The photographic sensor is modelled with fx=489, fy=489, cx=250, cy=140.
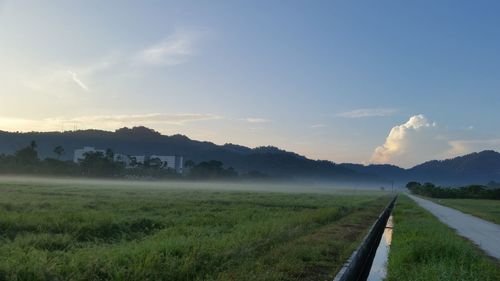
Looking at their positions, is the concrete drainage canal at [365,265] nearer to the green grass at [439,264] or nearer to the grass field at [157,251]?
the grass field at [157,251]

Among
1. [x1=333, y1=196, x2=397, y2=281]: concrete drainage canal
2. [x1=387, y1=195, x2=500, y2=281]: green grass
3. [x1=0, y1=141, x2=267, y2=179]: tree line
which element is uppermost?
[x1=0, y1=141, x2=267, y2=179]: tree line

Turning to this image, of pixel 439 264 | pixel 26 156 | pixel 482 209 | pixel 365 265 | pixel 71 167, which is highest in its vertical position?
pixel 26 156

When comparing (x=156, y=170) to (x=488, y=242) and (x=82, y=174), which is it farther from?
(x=488, y=242)

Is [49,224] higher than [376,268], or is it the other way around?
[49,224]

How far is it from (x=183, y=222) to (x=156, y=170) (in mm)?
152983

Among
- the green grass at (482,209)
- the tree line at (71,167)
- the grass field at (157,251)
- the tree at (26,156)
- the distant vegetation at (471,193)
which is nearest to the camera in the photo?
the grass field at (157,251)

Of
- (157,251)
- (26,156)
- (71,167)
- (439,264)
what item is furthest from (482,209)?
(26,156)

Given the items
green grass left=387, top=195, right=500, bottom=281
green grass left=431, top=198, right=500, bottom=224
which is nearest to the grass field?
green grass left=387, top=195, right=500, bottom=281

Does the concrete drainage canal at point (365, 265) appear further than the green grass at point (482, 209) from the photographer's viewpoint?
No

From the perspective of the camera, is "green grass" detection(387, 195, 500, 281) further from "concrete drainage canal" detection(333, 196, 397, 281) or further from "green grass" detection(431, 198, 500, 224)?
"green grass" detection(431, 198, 500, 224)

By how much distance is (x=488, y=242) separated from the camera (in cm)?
2250

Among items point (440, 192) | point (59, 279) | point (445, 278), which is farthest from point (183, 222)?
point (440, 192)

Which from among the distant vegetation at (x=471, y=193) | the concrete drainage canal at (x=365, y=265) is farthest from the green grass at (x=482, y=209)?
the distant vegetation at (x=471, y=193)

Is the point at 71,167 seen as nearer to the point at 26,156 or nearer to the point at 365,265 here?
the point at 26,156
